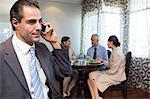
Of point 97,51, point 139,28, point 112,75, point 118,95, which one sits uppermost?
point 139,28

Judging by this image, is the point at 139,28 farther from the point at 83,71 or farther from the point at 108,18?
the point at 83,71

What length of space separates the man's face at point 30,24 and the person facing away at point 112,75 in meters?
2.82

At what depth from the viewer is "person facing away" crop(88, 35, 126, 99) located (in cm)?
381

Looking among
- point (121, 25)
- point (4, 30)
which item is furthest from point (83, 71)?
point (4, 30)

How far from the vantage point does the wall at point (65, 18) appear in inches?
257

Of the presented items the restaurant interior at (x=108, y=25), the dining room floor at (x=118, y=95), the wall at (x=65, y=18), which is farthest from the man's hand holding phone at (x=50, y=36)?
the wall at (x=65, y=18)

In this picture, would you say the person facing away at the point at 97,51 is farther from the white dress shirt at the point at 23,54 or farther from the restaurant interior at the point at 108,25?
the white dress shirt at the point at 23,54

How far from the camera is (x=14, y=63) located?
3.56ft

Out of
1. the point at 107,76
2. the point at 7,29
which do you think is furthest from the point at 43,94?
the point at 7,29

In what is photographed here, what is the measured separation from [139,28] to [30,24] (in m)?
4.53

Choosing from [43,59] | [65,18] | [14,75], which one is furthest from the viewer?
[65,18]

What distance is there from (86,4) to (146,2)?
6.98 ft

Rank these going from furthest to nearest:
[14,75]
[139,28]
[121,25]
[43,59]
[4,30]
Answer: [121,25], [4,30], [139,28], [43,59], [14,75]

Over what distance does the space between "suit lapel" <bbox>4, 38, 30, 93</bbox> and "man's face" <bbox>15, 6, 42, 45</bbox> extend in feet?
0.33
